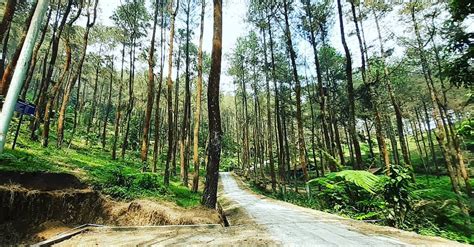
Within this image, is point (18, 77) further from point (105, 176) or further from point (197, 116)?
point (197, 116)

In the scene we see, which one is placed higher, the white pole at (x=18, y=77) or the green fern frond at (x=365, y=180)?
the white pole at (x=18, y=77)

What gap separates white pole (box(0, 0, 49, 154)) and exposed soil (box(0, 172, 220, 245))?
4462mm

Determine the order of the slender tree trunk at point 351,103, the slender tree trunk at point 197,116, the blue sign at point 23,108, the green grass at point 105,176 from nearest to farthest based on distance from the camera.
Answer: the blue sign at point 23,108
the green grass at point 105,176
the slender tree trunk at point 351,103
the slender tree trunk at point 197,116

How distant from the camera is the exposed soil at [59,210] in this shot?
23.4 feet

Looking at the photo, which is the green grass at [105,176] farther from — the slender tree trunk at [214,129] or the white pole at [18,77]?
the white pole at [18,77]

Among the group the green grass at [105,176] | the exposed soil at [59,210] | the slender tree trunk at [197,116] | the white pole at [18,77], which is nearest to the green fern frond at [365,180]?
the exposed soil at [59,210]

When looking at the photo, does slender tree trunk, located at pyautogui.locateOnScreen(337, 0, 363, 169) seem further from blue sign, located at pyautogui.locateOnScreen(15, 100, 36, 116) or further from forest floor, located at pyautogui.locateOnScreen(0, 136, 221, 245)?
blue sign, located at pyautogui.locateOnScreen(15, 100, 36, 116)

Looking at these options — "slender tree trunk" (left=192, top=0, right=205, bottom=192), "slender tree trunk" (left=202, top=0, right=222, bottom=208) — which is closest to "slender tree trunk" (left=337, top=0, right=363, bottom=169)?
"slender tree trunk" (left=202, top=0, right=222, bottom=208)

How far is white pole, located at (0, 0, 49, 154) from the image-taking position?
411cm

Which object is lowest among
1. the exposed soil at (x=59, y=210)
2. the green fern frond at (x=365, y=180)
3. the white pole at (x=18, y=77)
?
the exposed soil at (x=59, y=210)

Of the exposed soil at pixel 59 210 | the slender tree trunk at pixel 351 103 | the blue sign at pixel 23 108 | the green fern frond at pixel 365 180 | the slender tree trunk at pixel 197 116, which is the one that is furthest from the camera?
the slender tree trunk at pixel 197 116

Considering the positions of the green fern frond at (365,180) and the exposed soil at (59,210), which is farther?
the exposed soil at (59,210)

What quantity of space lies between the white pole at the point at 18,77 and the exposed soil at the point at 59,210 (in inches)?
176

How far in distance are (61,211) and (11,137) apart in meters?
9.37
